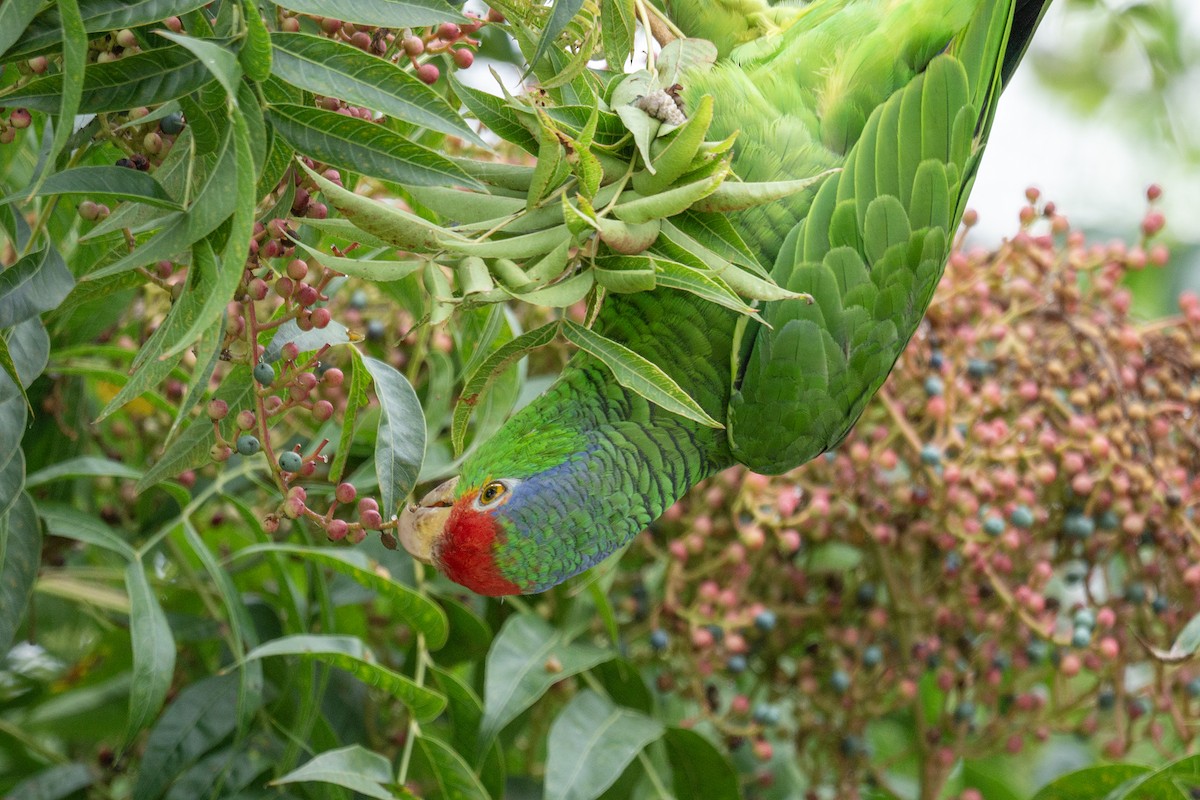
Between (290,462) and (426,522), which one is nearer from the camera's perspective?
(290,462)

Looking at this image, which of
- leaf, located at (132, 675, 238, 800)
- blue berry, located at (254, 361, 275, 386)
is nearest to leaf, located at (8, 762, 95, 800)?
leaf, located at (132, 675, 238, 800)

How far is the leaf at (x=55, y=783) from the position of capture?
173cm

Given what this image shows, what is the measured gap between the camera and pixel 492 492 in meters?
1.45

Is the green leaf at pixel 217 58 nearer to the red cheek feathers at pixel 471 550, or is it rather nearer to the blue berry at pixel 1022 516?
the red cheek feathers at pixel 471 550

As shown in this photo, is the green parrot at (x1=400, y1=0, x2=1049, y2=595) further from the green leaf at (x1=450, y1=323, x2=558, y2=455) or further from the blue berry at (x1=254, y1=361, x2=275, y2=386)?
the blue berry at (x1=254, y1=361, x2=275, y2=386)

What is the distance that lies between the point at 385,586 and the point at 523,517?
0.91ft

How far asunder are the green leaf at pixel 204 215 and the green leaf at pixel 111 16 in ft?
0.35

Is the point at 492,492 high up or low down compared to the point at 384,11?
down

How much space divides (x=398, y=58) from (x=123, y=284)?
1.32 ft

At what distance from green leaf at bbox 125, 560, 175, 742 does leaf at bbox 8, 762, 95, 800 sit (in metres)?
0.44

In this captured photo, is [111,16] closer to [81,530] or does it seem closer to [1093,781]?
[81,530]

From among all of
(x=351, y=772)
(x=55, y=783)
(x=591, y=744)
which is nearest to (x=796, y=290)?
(x=591, y=744)

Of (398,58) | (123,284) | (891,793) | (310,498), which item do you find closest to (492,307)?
(398,58)

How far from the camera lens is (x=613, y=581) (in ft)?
7.00
